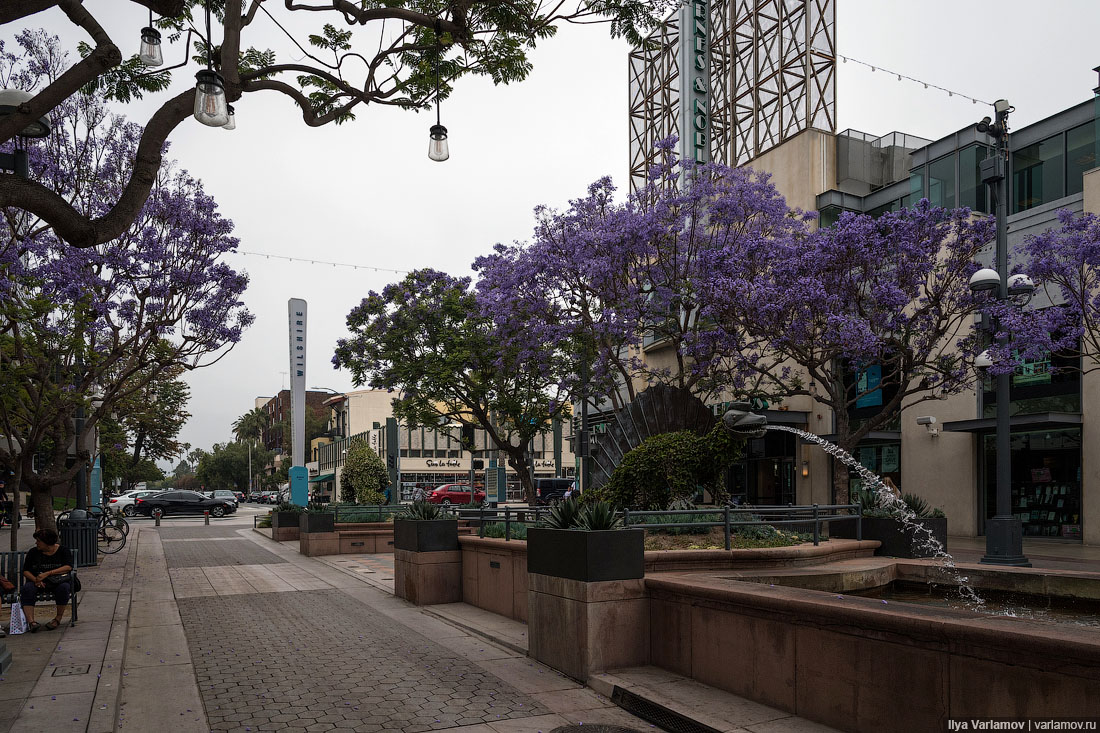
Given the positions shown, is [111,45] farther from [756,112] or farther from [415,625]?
[756,112]

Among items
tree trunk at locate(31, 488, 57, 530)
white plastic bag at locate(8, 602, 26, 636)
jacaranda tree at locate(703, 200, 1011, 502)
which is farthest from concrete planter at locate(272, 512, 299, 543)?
white plastic bag at locate(8, 602, 26, 636)

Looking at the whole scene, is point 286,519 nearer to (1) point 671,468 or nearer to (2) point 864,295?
(2) point 864,295

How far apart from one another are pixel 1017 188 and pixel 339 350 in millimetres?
23590

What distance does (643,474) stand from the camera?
11.8 metres

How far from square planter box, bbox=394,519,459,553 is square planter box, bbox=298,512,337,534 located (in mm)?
10044

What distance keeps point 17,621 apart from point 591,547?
25.5 feet

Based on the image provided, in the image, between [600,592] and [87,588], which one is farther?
[87,588]

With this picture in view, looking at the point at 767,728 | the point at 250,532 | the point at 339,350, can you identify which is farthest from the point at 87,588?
the point at 250,532

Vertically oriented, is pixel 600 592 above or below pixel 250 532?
above

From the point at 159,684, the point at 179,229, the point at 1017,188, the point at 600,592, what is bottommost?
the point at 159,684

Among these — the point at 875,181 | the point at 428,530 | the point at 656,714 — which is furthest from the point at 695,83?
the point at 656,714

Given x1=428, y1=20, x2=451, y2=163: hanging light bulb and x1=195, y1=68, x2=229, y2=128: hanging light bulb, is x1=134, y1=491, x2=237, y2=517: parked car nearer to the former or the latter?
x1=428, y1=20, x2=451, y2=163: hanging light bulb

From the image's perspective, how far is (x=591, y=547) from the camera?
7.97m

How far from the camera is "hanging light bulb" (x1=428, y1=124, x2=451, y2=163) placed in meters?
8.83
